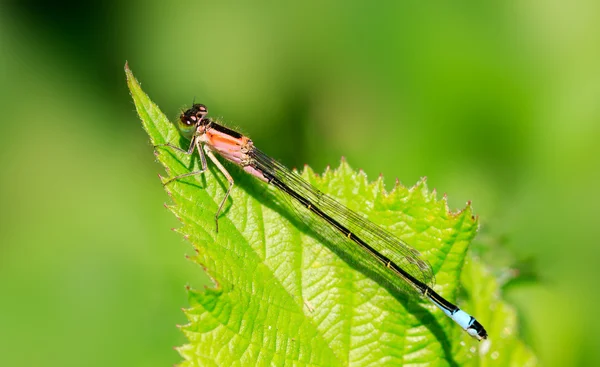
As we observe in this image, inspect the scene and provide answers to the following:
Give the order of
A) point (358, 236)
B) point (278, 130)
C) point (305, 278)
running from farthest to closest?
point (278, 130) < point (358, 236) < point (305, 278)

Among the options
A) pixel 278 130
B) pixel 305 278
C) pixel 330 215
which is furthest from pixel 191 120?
pixel 278 130

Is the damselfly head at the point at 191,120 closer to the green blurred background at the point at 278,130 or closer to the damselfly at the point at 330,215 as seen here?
the damselfly at the point at 330,215

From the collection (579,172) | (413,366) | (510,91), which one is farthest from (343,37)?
(413,366)

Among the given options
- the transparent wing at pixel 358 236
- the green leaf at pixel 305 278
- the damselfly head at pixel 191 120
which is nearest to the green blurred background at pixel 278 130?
the transparent wing at pixel 358 236

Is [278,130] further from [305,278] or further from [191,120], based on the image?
[305,278]

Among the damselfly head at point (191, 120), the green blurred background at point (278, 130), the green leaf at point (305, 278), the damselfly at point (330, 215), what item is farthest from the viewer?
the green blurred background at point (278, 130)

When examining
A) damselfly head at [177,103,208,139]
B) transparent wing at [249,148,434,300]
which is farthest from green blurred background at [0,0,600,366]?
damselfly head at [177,103,208,139]

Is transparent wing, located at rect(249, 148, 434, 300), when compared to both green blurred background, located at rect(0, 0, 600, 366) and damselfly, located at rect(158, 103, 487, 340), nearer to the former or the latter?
damselfly, located at rect(158, 103, 487, 340)
